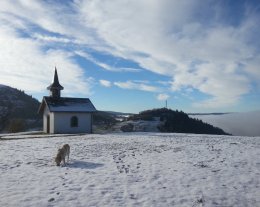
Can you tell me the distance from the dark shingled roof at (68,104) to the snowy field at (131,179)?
899 inches

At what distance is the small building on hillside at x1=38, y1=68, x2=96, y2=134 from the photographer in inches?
1726

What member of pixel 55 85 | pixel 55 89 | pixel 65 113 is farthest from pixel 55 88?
pixel 65 113

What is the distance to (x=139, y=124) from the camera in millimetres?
79688

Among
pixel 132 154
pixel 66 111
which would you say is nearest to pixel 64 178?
pixel 132 154

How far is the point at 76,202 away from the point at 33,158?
8.55m

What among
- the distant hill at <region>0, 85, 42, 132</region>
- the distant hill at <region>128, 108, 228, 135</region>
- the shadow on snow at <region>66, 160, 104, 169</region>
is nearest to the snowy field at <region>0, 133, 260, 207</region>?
the shadow on snow at <region>66, 160, 104, 169</region>

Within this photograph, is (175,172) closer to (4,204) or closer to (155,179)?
(155,179)

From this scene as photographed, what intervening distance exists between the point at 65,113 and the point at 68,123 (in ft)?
4.50

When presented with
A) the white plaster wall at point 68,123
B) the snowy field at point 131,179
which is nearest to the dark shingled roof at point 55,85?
the white plaster wall at point 68,123

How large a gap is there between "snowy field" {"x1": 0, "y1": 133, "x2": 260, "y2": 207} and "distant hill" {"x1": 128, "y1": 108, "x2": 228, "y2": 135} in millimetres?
67989

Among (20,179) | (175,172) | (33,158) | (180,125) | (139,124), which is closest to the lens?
(20,179)

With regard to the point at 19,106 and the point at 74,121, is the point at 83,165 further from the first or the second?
the point at 19,106

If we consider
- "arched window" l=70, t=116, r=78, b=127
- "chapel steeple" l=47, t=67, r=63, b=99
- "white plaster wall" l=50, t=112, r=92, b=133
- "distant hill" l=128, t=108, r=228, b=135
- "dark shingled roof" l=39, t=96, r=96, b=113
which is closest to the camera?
"white plaster wall" l=50, t=112, r=92, b=133

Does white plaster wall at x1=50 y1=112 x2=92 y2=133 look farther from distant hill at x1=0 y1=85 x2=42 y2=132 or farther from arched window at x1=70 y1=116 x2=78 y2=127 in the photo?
distant hill at x1=0 y1=85 x2=42 y2=132
